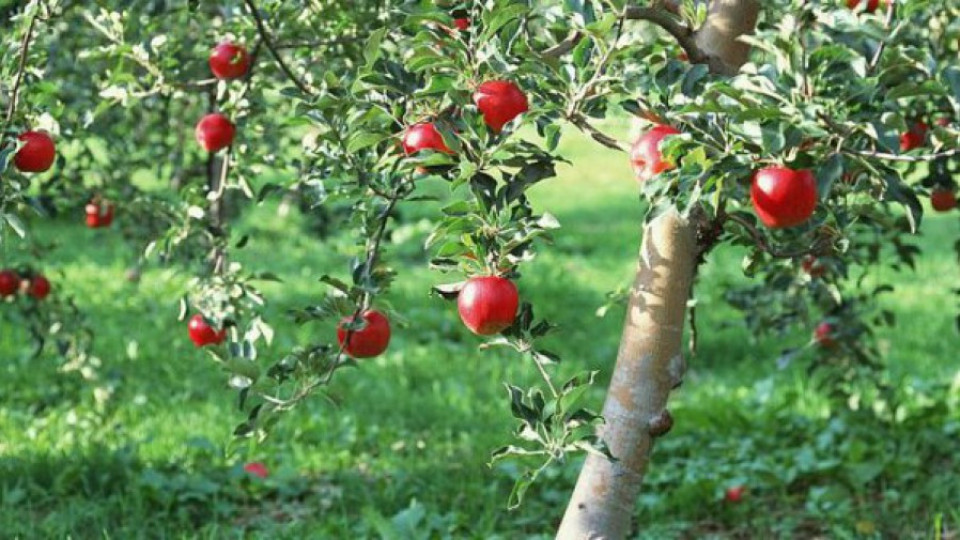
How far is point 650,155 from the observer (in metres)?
1.83

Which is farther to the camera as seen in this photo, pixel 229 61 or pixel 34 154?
pixel 229 61

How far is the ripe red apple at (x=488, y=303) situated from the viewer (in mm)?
1826

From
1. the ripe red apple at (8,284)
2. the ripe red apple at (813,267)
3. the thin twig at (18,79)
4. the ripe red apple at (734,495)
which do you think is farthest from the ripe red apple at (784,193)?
the ripe red apple at (8,284)

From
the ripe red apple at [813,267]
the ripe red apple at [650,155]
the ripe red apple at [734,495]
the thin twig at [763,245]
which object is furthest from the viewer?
the ripe red apple at [734,495]

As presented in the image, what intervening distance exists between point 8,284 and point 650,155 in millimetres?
2613

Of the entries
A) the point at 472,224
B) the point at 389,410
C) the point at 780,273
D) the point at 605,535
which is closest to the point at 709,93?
the point at 472,224

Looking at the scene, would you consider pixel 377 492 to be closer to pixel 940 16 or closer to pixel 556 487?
pixel 556 487

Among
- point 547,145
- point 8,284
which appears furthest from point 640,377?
point 8,284

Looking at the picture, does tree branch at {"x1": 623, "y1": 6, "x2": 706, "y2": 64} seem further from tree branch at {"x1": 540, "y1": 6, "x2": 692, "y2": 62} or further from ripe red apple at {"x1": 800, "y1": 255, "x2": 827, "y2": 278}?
ripe red apple at {"x1": 800, "y1": 255, "x2": 827, "y2": 278}

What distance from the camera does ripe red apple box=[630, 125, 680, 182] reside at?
5.95 feet

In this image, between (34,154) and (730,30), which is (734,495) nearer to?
(730,30)

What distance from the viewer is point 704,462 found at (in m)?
4.03

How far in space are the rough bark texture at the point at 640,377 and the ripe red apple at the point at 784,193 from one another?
560mm

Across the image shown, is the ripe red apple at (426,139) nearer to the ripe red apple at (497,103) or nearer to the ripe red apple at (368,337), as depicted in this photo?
the ripe red apple at (497,103)
